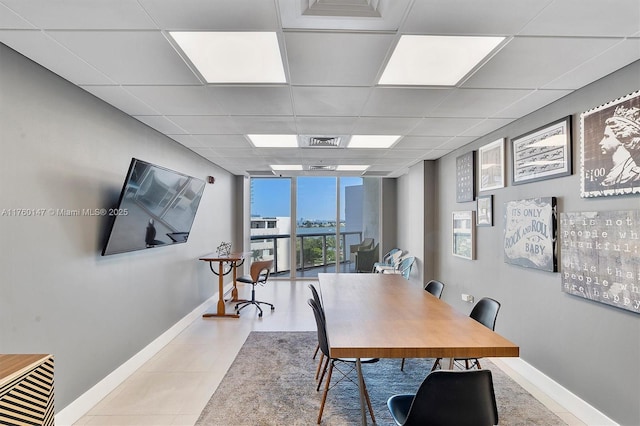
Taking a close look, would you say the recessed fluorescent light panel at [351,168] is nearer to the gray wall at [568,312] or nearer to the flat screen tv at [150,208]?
the gray wall at [568,312]

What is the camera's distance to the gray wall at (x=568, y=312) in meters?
2.17

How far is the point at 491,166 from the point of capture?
3838 mm

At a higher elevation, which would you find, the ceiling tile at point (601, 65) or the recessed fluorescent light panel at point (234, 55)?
the recessed fluorescent light panel at point (234, 55)

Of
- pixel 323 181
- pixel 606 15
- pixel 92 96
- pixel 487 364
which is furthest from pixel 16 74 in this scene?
pixel 323 181

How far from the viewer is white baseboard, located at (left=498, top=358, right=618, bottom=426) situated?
7.70 feet

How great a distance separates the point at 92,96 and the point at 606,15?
138 inches

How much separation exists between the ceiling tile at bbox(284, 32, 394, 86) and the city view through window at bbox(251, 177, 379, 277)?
5903 millimetres

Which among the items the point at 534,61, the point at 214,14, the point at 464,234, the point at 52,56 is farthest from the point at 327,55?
the point at 464,234

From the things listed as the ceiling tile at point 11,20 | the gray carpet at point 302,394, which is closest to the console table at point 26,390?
the gray carpet at point 302,394

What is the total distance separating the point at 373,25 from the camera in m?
1.71

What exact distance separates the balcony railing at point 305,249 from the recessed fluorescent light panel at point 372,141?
4.20 metres

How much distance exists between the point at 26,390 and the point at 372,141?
12.9ft

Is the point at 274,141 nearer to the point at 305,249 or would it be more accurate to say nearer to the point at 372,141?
the point at 372,141

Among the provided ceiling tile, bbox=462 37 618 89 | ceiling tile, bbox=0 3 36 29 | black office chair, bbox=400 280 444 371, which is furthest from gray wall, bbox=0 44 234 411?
ceiling tile, bbox=462 37 618 89
